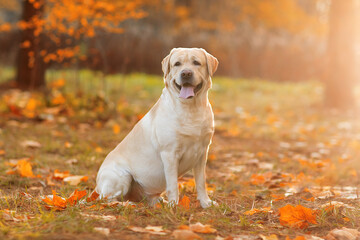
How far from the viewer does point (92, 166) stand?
16.1 ft

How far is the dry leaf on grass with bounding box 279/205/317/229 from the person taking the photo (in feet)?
9.15

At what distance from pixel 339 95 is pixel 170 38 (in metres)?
9.28

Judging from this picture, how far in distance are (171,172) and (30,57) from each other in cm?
697

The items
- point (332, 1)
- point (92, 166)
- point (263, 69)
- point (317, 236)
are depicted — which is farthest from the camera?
point (263, 69)

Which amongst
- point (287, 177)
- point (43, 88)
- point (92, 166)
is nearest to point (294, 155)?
point (287, 177)

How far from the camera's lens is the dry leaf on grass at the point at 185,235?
7.80 ft

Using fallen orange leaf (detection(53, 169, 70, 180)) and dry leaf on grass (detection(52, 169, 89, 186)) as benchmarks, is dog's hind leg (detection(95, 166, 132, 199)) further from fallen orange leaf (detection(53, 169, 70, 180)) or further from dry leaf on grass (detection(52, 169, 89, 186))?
fallen orange leaf (detection(53, 169, 70, 180))

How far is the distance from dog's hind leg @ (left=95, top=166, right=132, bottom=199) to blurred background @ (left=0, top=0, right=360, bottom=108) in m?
4.37

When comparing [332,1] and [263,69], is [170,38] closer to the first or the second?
[263,69]

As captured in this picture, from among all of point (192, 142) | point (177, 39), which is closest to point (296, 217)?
point (192, 142)

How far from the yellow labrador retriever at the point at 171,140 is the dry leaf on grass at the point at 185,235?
70 cm

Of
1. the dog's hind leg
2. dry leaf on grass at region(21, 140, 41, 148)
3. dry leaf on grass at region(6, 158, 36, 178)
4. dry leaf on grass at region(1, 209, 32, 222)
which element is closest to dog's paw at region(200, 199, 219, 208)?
the dog's hind leg

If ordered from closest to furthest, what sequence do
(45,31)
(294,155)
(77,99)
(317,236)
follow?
(317,236) < (294,155) < (77,99) < (45,31)

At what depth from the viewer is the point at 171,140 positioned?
3.27 m
